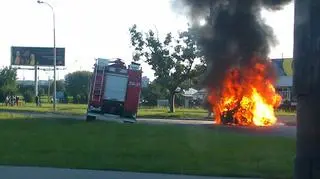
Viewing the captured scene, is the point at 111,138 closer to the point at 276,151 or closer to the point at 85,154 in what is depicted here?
the point at 85,154

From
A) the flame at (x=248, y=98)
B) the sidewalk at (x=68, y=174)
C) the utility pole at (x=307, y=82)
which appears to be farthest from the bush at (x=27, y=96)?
the utility pole at (x=307, y=82)

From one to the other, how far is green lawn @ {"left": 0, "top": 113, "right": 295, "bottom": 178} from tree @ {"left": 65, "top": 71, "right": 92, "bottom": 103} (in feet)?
215

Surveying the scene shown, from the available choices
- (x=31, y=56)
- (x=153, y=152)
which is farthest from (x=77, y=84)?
(x=153, y=152)

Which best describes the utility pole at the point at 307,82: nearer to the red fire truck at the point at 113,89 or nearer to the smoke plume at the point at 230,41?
the smoke plume at the point at 230,41

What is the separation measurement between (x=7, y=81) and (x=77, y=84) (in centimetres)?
2938

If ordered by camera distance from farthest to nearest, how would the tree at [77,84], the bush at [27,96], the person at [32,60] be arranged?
the tree at [77,84], the person at [32,60], the bush at [27,96]

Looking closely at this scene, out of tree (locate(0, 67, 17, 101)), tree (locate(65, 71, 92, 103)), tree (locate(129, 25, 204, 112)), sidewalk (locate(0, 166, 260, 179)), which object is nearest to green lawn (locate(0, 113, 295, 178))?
sidewalk (locate(0, 166, 260, 179))

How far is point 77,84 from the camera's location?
8712 centimetres

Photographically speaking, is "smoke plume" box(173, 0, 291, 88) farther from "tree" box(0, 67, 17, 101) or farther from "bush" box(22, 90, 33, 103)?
"bush" box(22, 90, 33, 103)

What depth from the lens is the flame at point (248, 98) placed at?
72.1 feet

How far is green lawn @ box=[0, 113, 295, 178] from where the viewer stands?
28.7 ft

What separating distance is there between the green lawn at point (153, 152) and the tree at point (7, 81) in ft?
146

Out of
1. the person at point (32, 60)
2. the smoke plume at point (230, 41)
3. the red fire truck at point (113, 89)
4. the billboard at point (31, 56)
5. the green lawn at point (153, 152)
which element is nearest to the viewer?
the green lawn at point (153, 152)

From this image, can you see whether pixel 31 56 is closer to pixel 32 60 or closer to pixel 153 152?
pixel 32 60
